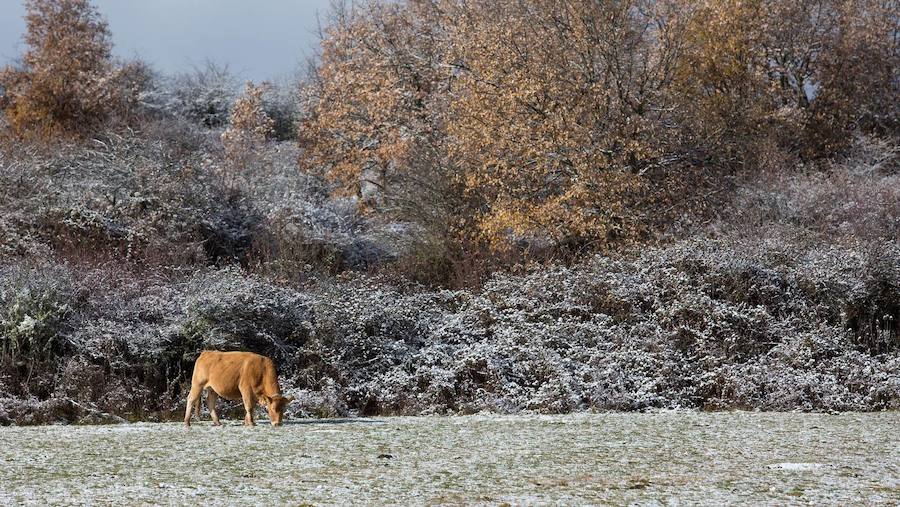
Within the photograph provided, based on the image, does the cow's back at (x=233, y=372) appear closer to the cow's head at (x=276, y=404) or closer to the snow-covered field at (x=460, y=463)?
the cow's head at (x=276, y=404)

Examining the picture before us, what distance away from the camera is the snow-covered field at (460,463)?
7.71m

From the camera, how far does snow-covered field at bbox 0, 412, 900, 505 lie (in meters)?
7.71

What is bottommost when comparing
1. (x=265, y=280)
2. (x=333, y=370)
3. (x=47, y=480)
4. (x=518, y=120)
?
(x=47, y=480)

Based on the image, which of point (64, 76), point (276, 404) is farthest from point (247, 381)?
point (64, 76)

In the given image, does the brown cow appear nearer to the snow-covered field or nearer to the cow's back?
the cow's back

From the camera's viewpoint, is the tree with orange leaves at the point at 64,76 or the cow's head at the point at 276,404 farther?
the tree with orange leaves at the point at 64,76

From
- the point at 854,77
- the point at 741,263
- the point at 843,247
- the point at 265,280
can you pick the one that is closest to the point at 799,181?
the point at 843,247

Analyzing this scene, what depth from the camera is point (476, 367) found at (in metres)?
17.6

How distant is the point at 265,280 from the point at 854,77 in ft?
84.5

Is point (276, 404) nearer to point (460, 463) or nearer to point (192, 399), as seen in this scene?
point (192, 399)

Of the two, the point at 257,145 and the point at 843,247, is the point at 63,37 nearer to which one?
the point at 257,145

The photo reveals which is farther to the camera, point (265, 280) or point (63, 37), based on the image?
point (63, 37)

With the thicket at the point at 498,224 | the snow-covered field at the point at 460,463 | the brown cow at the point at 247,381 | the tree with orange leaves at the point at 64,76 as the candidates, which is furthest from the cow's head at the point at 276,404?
the tree with orange leaves at the point at 64,76

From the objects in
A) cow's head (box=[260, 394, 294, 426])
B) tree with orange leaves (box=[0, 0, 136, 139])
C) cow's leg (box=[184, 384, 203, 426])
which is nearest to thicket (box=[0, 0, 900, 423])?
tree with orange leaves (box=[0, 0, 136, 139])
